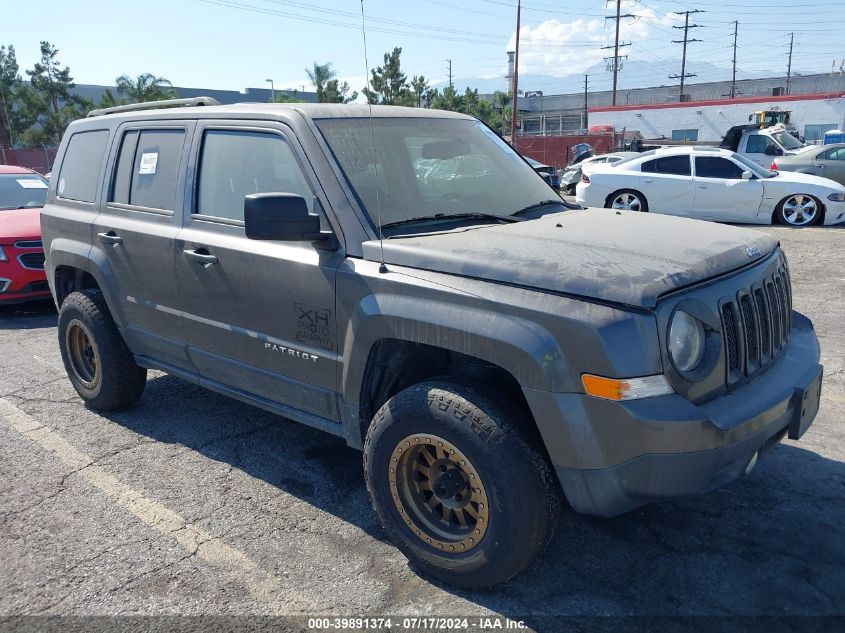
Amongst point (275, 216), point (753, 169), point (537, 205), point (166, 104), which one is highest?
point (166, 104)

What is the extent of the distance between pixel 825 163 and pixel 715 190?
14.5 ft

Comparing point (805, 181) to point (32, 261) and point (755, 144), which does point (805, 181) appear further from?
point (32, 261)

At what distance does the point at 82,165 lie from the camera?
4863 mm

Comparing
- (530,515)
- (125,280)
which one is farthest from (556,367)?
(125,280)

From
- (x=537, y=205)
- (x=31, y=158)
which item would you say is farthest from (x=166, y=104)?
(x=31, y=158)

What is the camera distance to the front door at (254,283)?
329cm

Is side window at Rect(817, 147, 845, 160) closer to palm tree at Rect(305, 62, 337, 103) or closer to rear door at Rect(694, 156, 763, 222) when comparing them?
rear door at Rect(694, 156, 763, 222)

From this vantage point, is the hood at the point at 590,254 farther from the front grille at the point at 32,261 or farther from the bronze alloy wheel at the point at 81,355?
the front grille at the point at 32,261

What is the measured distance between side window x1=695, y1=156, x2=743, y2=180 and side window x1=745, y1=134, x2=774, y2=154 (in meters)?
5.73

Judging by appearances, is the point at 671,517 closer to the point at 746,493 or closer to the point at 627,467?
the point at 746,493

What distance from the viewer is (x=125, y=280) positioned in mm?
4363

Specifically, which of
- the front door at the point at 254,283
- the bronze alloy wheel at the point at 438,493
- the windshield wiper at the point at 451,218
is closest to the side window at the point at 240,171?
the front door at the point at 254,283

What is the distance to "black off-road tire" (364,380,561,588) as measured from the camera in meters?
2.63

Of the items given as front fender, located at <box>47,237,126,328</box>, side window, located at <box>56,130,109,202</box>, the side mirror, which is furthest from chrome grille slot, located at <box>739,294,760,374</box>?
side window, located at <box>56,130,109,202</box>
